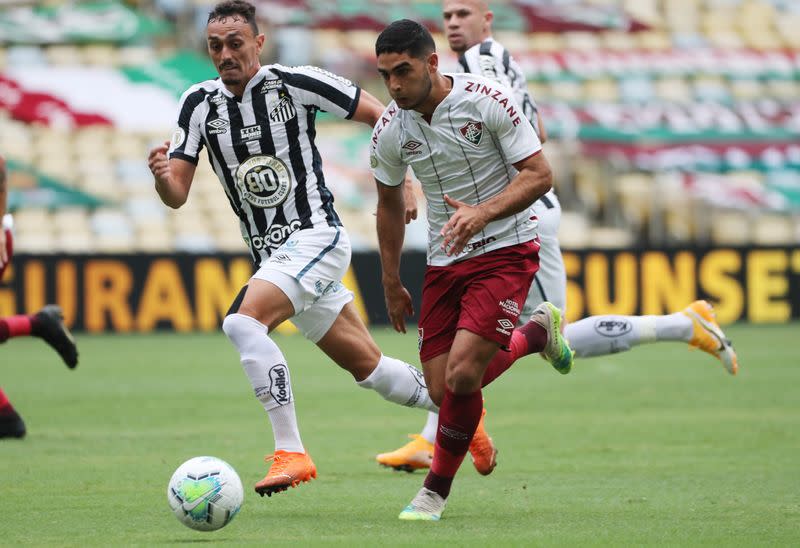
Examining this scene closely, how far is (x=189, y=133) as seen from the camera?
667 cm

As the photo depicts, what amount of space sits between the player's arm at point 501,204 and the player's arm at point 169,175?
134 centimetres

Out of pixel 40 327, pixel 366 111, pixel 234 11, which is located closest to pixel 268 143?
pixel 366 111

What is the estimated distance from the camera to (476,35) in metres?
7.77

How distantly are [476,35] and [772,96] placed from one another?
18165mm

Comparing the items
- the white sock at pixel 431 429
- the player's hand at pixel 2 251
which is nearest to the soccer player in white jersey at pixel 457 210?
the white sock at pixel 431 429

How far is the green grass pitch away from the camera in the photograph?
540 centimetres

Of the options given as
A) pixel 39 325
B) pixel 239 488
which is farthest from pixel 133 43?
pixel 239 488

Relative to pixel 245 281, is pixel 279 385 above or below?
above

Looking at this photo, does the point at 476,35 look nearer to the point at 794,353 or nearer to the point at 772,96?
the point at 794,353

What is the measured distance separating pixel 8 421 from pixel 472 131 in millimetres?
3889

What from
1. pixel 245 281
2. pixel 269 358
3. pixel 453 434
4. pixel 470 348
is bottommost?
pixel 245 281

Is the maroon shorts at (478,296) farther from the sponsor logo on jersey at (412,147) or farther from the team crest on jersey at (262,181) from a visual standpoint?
the team crest on jersey at (262,181)

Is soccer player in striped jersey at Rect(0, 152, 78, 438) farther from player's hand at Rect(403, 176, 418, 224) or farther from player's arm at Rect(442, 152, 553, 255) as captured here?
player's arm at Rect(442, 152, 553, 255)

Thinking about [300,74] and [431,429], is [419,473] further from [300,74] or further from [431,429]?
[300,74]
